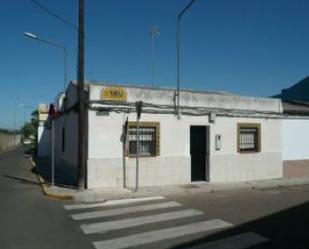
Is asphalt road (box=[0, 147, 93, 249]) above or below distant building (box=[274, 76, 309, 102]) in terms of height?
below

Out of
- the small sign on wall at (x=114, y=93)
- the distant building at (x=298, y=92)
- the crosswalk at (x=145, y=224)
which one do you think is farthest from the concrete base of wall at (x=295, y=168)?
the distant building at (x=298, y=92)

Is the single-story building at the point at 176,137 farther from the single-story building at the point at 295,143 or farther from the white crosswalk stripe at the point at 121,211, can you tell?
the white crosswalk stripe at the point at 121,211

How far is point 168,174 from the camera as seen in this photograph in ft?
55.4

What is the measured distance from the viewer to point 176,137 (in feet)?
56.2

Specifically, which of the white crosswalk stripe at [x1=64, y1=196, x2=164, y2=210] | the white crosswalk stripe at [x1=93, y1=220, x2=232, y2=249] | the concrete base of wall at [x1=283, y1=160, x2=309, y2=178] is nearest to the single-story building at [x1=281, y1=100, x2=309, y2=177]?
the concrete base of wall at [x1=283, y1=160, x2=309, y2=178]

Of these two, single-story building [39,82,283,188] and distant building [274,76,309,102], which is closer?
single-story building [39,82,283,188]

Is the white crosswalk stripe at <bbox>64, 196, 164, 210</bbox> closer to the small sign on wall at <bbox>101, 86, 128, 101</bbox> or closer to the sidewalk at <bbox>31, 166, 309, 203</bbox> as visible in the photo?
the sidewalk at <bbox>31, 166, 309, 203</bbox>

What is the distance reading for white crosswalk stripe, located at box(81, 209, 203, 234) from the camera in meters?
9.66

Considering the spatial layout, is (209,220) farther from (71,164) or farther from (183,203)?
(71,164)

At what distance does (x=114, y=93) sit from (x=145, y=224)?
6953 millimetres

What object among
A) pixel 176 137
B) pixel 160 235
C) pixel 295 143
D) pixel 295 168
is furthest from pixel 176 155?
pixel 160 235

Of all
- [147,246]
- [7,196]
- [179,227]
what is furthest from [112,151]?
[147,246]

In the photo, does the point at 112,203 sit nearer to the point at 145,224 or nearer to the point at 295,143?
the point at 145,224

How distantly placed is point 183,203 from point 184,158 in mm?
4331
